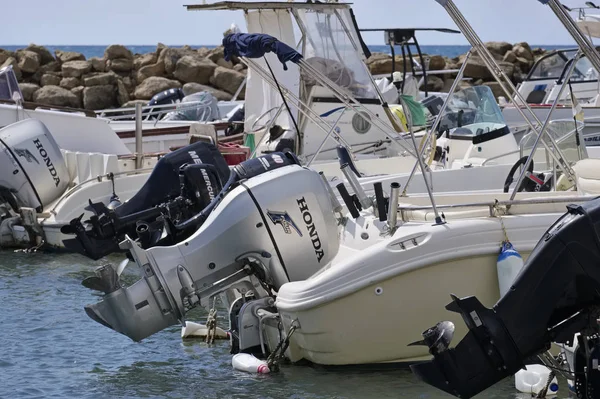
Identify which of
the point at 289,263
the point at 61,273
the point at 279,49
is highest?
the point at 279,49

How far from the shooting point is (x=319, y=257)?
27.0 ft

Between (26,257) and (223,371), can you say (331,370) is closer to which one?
(223,371)

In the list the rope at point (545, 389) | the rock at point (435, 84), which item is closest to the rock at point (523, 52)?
the rock at point (435, 84)

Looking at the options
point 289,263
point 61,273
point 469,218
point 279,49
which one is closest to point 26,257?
point 61,273

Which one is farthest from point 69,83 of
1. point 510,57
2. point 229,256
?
point 229,256

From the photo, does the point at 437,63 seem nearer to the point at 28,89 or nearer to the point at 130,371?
the point at 28,89

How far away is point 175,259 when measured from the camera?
806 centimetres

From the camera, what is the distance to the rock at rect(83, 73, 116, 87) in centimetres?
3494

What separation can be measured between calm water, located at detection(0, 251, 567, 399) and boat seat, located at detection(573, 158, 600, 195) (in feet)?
6.12

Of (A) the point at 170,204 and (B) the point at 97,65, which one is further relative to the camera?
(B) the point at 97,65

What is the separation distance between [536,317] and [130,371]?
3670 mm

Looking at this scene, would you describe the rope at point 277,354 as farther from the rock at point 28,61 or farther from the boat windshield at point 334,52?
the rock at point 28,61

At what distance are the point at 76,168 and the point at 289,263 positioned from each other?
22.6 feet

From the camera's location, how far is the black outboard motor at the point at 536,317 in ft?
18.8
